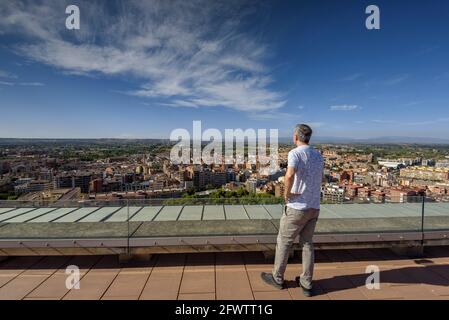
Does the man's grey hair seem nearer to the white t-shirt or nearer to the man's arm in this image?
the white t-shirt

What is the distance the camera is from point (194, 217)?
3859 millimetres

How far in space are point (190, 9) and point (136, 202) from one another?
7.74 m

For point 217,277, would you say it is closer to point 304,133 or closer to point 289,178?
point 289,178

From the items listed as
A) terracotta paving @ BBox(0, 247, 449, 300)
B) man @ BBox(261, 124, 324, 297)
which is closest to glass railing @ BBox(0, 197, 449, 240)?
terracotta paving @ BBox(0, 247, 449, 300)

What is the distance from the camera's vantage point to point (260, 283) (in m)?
2.73

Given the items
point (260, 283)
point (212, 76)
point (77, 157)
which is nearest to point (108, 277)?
point (260, 283)

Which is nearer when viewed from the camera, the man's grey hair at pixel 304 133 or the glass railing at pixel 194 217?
the man's grey hair at pixel 304 133

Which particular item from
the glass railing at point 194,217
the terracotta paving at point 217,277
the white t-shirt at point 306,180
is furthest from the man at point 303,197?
the glass railing at point 194,217

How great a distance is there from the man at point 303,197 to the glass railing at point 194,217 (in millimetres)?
702

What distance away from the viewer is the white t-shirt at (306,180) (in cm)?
246

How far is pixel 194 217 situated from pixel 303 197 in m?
1.91

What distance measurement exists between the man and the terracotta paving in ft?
1.23

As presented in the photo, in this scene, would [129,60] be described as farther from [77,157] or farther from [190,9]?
[77,157]

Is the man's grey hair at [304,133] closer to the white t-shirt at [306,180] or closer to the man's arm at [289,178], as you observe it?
the white t-shirt at [306,180]
